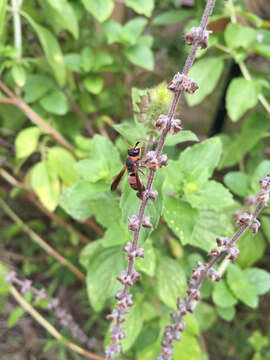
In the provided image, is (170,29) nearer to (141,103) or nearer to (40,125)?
(40,125)

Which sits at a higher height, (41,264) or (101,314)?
(41,264)

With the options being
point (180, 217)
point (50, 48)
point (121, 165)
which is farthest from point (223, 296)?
point (50, 48)

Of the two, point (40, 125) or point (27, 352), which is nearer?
point (40, 125)

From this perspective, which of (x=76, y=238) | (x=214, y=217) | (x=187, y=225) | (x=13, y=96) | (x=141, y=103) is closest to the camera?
(x=141, y=103)

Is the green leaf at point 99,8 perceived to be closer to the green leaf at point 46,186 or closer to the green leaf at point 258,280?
the green leaf at point 46,186

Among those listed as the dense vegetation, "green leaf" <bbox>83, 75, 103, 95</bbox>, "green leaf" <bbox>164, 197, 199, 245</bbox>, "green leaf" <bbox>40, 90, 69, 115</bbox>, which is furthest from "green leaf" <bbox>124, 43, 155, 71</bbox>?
"green leaf" <bbox>164, 197, 199, 245</bbox>

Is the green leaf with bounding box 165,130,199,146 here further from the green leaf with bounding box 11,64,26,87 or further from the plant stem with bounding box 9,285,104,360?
the plant stem with bounding box 9,285,104,360

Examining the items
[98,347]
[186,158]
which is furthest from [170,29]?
[98,347]
